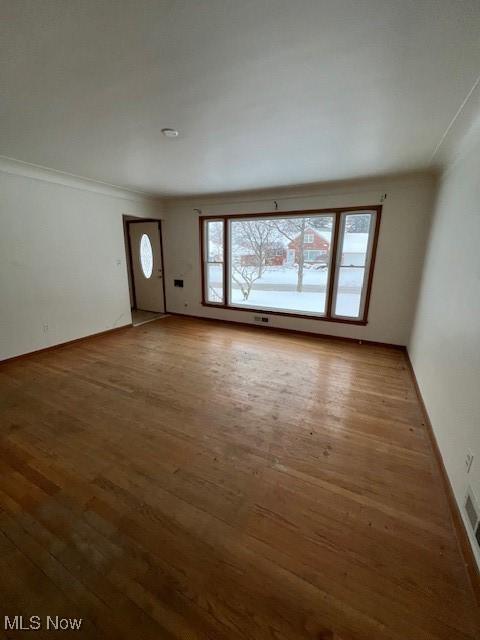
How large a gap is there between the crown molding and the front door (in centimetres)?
96

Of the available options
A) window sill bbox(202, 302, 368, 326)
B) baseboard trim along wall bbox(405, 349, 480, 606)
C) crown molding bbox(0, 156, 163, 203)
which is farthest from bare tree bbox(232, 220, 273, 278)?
baseboard trim along wall bbox(405, 349, 480, 606)

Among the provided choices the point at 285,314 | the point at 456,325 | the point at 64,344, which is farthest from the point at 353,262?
the point at 64,344

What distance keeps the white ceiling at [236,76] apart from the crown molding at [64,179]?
40 cm

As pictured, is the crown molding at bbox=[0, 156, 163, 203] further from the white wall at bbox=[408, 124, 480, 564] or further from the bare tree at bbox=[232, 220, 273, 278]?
the white wall at bbox=[408, 124, 480, 564]

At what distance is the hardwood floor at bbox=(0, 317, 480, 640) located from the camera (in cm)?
108

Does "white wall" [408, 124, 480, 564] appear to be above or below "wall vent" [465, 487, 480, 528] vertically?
above

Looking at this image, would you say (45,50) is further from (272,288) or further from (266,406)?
(272,288)

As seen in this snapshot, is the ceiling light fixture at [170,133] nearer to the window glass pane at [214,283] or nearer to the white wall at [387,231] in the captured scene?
the white wall at [387,231]

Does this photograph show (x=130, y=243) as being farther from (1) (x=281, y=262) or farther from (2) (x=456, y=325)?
(2) (x=456, y=325)

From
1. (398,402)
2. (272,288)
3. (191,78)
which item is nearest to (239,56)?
(191,78)

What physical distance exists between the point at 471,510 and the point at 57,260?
4915 mm

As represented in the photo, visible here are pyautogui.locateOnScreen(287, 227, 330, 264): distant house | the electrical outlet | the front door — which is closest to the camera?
the electrical outlet

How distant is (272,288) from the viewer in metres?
5.39

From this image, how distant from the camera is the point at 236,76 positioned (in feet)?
5.02
